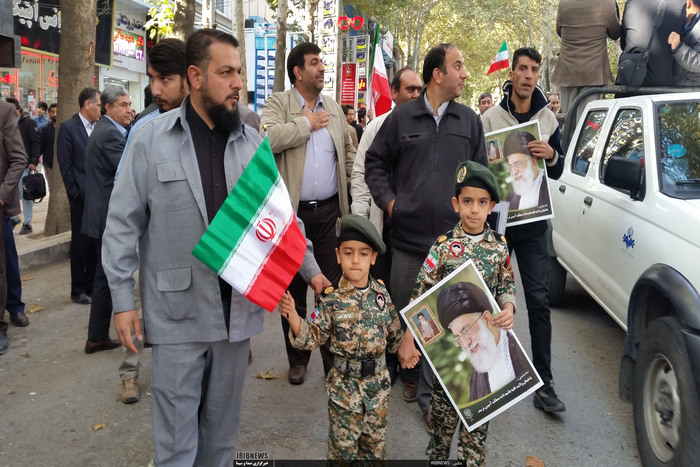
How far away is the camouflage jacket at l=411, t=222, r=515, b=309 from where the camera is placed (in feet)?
10.5

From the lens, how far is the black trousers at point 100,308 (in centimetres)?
507

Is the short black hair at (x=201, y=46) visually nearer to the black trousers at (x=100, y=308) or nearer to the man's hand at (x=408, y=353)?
the man's hand at (x=408, y=353)

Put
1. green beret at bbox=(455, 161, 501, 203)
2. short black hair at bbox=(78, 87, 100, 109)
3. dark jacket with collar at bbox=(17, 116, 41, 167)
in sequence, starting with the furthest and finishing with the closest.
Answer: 1. dark jacket with collar at bbox=(17, 116, 41, 167)
2. short black hair at bbox=(78, 87, 100, 109)
3. green beret at bbox=(455, 161, 501, 203)

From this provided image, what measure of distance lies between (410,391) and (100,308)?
255 cm

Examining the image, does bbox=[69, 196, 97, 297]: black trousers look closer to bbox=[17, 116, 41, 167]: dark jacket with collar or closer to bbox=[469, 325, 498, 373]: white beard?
bbox=[17, 116, 41, 167]: dark jacket with collar

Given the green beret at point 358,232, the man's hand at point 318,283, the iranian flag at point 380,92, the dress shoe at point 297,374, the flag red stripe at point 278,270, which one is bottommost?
the dress shoe at point 297,374

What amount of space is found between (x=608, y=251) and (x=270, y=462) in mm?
2894

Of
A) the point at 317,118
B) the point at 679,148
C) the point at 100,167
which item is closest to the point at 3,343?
the point at 100,167

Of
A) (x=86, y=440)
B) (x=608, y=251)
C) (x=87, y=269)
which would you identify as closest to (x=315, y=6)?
(x=87, y=269)

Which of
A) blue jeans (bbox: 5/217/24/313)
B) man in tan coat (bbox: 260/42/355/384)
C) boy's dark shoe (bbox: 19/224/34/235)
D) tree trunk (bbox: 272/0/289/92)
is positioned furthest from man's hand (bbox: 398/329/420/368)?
tree trunk (bbox: 272/0/289/92)

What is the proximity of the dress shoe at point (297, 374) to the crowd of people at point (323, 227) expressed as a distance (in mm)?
17

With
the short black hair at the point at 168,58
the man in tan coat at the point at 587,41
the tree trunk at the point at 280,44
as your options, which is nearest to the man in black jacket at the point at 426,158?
the short black hair at the point at 168,58

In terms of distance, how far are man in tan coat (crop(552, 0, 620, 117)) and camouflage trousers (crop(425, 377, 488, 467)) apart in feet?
17.0

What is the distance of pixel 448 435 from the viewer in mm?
3209
